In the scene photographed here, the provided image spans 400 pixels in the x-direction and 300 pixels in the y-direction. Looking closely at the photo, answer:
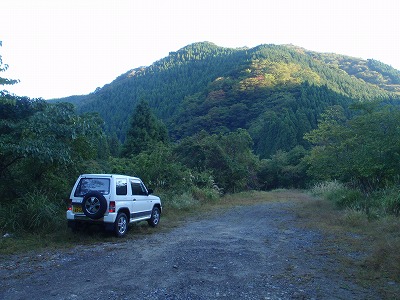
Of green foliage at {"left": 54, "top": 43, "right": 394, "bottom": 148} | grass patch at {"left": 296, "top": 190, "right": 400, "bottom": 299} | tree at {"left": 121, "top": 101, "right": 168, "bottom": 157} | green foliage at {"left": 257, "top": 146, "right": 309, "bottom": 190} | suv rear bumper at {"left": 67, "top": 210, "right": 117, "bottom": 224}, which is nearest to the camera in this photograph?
grass patch at {"left": 296, "top": 190, "right": 400, "bottom": 299}

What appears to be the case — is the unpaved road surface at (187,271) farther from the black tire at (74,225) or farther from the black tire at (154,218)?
the black tire at (154,218)

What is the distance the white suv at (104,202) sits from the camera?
9.51 m

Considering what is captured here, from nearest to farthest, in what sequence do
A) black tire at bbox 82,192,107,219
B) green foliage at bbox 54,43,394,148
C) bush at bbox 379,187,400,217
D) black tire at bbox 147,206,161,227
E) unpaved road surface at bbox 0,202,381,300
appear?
unpaved road surface at bbox 0,202,381,300 → black tire at bbox 82,192,107,219 → bush at bbox 379,187,400,217 → black tire at bbox 147,206,161,227 → green foliage at bbox 54,43,394,148

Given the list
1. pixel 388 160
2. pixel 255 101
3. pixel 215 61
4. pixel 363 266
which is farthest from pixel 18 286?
pixel 215 61

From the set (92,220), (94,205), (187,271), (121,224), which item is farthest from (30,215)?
(187,271)

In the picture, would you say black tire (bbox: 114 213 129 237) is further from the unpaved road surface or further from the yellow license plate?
the yellow license plate

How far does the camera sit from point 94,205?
31.4 ft

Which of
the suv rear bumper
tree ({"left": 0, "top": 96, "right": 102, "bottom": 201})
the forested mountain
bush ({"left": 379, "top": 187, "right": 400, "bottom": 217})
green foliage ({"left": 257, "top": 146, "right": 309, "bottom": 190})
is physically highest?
the forested mountain

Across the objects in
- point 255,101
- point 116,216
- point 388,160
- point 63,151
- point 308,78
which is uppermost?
point 308,78

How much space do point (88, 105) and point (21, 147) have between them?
104208 millimetres

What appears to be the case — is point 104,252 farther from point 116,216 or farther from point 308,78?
point 308,78

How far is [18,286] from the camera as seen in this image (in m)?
5.77

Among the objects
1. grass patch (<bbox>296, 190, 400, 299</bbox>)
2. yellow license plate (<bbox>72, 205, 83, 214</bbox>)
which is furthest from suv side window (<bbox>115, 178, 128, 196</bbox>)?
grass patch (<bbox>296, 190, 400, 299</bbox>)

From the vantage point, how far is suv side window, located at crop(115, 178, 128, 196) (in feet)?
33.4
